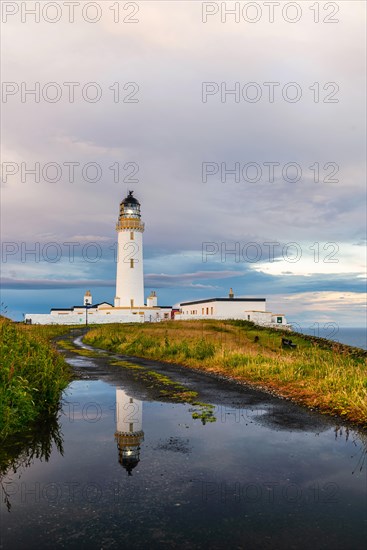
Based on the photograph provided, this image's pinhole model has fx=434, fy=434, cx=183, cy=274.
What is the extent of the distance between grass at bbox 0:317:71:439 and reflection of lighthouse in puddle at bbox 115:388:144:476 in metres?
1.56

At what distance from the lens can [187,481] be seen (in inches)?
226

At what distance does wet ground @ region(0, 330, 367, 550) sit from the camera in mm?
4375

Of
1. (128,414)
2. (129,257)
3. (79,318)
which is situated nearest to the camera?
(128,414)

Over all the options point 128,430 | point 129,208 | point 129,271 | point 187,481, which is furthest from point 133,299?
point 187,481

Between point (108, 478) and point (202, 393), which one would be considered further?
point (202, 393)

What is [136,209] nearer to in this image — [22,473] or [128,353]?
[128,353]

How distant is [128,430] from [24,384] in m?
2.60

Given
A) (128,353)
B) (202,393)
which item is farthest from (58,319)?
(202,393)

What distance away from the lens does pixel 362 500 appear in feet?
17.2

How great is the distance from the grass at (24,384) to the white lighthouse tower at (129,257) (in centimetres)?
5206

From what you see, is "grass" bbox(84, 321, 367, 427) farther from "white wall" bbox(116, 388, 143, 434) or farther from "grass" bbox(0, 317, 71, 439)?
"grass" bbox(0, 317, 71, 439)

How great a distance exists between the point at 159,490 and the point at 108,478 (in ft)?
Answer: 2.70

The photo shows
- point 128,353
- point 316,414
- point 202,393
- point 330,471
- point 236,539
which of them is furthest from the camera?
point 128,353

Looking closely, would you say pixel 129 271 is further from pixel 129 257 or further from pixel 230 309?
pixel 230 309
